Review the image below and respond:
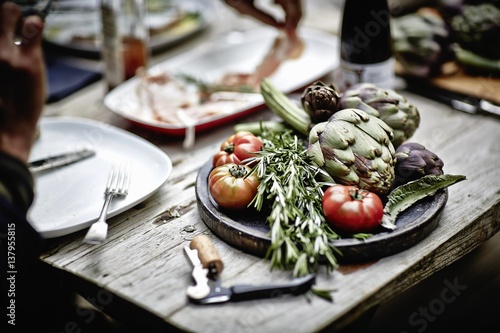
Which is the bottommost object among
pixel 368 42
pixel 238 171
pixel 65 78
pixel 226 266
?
pixel 65 78

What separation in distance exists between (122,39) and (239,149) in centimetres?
79

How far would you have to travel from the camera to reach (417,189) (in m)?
1.12

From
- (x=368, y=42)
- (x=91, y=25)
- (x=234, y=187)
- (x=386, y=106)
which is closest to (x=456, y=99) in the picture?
(x=368, y=42)

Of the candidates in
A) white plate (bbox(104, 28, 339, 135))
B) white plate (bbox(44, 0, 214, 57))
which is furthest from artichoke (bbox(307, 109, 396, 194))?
white plate (bbox(44, 0, 214, 57))

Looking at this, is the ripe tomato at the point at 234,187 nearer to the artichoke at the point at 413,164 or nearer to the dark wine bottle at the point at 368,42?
the artichoke at the point at 413,164

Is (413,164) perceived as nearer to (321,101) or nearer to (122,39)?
(321,101)

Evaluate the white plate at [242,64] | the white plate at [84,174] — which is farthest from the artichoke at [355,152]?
the white plate at [242,64]

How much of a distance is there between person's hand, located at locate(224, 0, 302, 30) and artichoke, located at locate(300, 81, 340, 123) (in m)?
0.61

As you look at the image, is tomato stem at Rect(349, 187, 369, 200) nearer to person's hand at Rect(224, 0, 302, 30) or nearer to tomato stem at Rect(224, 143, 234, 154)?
tomato stem at Rect(224, 143, 234, 154)

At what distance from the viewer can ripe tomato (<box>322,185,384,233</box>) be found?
39.9 inches

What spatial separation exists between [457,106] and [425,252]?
29.3 inches

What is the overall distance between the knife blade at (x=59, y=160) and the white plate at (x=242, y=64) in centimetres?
19

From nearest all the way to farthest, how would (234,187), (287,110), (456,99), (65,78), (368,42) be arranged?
(234,187) < (287,110) < (368,42) < (456,99) < (65,78)

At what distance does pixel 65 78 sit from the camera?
1.94m
